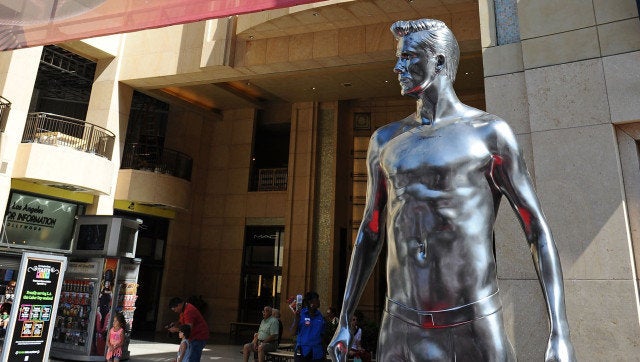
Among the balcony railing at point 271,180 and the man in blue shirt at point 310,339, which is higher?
the balcony railing at point 271,180

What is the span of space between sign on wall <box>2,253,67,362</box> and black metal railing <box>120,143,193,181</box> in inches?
404

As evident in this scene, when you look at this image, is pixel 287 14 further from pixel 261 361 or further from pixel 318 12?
pixel 261 361

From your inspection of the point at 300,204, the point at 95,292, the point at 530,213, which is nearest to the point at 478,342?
the point at 530,213

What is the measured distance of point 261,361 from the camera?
9.63 m

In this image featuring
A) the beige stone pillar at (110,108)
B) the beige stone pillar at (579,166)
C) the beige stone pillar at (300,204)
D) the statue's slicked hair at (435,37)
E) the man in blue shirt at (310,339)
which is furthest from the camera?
the beige stone pillar at (300,204)

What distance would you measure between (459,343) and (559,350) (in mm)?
309

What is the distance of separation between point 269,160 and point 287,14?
387 inches

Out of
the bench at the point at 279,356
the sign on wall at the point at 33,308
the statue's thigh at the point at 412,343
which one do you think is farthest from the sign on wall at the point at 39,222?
the statue's thigh at the point at 412,343

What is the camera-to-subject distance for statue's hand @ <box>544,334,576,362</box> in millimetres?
1476

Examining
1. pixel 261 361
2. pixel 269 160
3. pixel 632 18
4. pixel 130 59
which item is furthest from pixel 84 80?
pixel 632 18

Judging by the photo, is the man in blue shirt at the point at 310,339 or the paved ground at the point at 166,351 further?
the paved ground at the point at 166,351

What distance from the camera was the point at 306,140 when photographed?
64.1ft

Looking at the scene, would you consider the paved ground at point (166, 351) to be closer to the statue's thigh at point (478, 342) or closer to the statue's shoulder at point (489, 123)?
the statue's thigh at point (478, 342)

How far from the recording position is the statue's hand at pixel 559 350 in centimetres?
148
